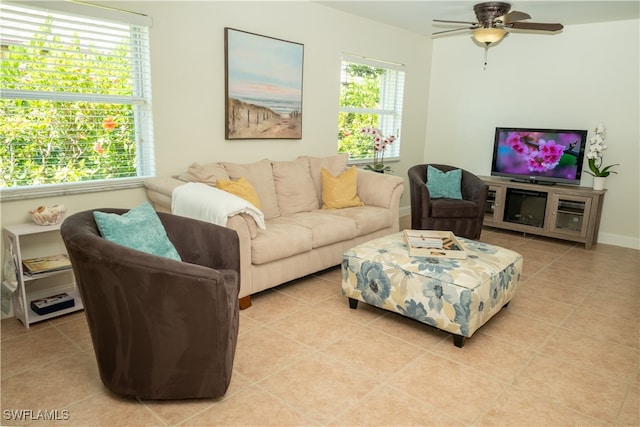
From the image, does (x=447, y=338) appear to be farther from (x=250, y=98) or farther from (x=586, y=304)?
(x=250, y=98)

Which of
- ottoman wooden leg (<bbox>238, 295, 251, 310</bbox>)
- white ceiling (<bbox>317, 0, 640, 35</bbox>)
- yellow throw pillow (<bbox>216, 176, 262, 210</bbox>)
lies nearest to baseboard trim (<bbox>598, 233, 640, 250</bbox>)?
white ceiling (<bbox>317, 0, 640, 35</bbox>)

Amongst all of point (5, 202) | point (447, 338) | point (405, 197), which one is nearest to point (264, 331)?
point (447, 338)

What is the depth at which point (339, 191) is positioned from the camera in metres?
4.11

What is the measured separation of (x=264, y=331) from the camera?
267 cm

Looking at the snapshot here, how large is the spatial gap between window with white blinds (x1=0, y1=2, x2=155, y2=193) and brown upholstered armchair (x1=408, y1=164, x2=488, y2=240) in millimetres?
2649

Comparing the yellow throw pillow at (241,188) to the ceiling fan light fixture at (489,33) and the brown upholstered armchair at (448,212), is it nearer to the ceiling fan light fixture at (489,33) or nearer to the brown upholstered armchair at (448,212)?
the brown upholstered armchair at (448,212)

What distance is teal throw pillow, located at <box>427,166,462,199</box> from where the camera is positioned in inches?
194

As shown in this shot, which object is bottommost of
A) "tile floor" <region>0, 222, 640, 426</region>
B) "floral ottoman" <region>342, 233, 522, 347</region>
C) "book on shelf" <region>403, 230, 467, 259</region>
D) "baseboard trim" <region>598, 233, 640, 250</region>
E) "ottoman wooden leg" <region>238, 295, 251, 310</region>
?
"tile floor" <region>0, 222, 640, 426</region>

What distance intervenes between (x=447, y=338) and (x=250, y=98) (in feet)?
8.43

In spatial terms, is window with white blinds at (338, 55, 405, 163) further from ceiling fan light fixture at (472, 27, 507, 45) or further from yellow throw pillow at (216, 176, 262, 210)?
yellow throw pillow at (216, 176, 262, 210)

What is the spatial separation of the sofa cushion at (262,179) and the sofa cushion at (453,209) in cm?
174

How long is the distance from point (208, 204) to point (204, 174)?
0.58 metres

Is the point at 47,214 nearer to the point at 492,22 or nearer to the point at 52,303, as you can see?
the point at 52,303

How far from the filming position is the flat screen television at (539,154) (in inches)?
191
